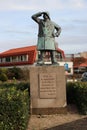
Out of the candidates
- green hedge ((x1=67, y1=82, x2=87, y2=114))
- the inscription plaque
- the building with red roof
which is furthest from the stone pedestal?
the building with red roof

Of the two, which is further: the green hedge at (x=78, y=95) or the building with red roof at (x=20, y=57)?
the building with red roof at (x=20, y=57)

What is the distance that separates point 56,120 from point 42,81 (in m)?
1.75

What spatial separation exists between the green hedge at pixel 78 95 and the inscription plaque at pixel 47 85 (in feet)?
2.92

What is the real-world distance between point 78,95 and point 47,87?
1.12 m

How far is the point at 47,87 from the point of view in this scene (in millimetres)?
13750

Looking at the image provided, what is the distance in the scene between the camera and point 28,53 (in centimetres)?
7525

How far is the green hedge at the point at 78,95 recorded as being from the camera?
44.4 ft

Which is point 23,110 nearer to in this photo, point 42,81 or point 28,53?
point 42,81

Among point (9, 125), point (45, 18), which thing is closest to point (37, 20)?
point (45, 18)

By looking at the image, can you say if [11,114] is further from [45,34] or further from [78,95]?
[45,34]

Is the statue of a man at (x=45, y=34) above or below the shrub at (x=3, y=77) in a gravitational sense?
above

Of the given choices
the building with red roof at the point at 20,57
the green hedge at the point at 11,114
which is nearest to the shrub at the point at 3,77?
the building with red roof at the point at 20,57

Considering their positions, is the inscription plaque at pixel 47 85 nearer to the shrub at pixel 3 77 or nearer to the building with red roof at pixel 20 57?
the shrub at pixel 3 77

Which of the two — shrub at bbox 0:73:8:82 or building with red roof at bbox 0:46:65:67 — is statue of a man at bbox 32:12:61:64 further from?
building with red roof at bbox 0:46:65:67
